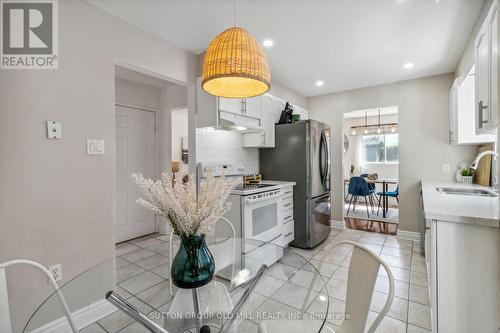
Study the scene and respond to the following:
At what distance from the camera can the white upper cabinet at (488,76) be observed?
1.41 meters

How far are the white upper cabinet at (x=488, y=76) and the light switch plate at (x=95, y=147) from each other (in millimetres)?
Answer: 2816

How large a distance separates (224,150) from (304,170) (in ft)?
3.72

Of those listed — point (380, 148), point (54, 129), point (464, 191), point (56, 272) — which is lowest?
point (56, 272)

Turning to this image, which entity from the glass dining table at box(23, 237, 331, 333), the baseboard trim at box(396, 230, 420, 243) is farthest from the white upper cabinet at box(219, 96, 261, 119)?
the baseboard trim at box(396, 230, 420, 243)

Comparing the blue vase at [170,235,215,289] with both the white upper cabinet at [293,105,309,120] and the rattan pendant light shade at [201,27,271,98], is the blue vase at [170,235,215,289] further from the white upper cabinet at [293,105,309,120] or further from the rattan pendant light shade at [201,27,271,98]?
the white upper cabinet at [293,105,309,120]

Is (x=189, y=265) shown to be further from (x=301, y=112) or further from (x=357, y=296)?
(x=301, y=112)

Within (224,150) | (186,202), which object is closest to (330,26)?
(224,150)

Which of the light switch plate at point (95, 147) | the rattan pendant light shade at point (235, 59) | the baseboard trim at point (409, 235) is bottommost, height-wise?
the baseboard trim at point (409, 235)

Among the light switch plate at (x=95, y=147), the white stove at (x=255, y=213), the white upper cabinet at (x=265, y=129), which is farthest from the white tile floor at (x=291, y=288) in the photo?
the white upper cabinet at (x=265, y=129)

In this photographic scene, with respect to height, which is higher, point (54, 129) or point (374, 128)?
point (374, 128)

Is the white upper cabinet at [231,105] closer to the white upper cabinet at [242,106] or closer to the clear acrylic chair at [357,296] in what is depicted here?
the white upper cabinet at [242,106]

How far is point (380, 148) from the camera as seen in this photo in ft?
22.0

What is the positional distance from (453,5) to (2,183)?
3643mm

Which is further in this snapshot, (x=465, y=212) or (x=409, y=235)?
(x=409, y=235)
